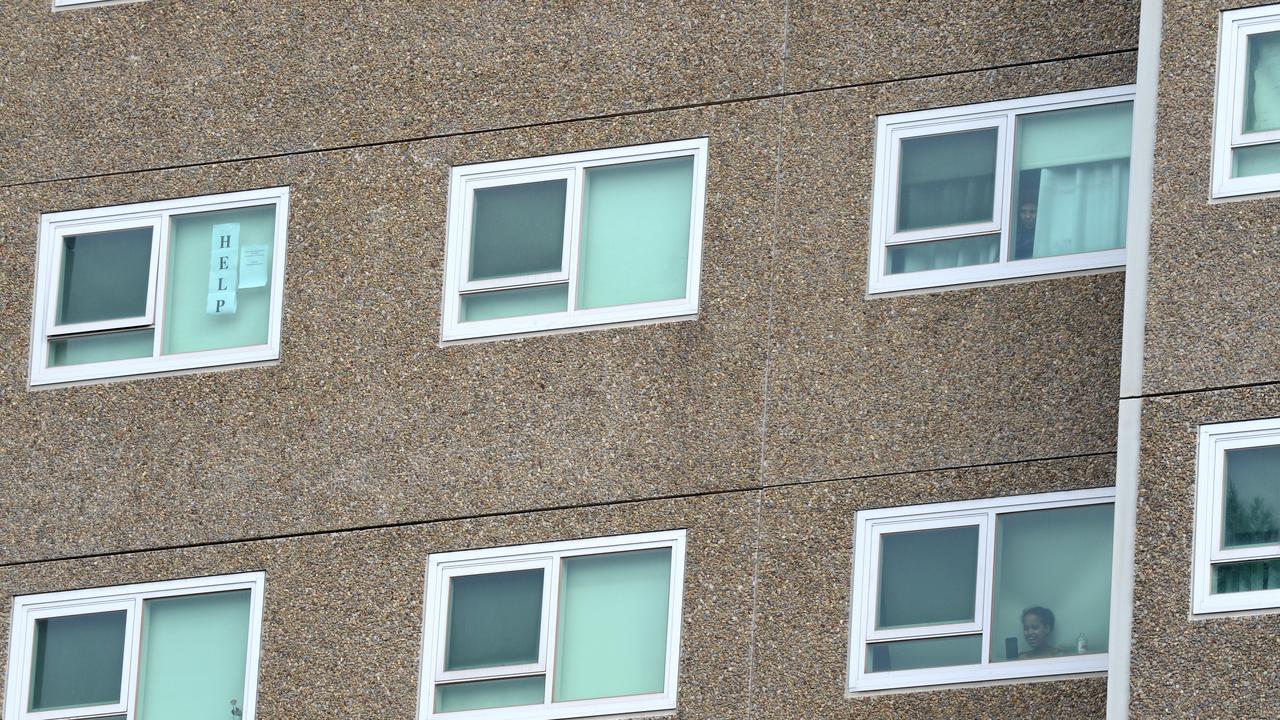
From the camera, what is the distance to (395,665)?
17.3m

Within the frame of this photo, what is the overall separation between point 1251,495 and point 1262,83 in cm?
245

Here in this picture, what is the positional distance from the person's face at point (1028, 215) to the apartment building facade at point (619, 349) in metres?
0.02

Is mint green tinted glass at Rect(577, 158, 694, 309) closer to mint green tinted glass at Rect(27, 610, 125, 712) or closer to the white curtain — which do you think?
the white curtain

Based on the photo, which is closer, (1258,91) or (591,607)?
(1258,91)

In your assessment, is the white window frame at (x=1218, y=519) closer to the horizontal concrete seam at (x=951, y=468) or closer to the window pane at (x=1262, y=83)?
the horizontal concrete seam at (x=951, y=468)

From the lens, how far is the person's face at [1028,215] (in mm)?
17219

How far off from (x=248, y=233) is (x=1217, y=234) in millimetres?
6969

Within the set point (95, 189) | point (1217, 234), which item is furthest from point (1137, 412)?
point (95, 189)

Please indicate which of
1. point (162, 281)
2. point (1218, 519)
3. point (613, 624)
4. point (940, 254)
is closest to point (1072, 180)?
point (940, 254)

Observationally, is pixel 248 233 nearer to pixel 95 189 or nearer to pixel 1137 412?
pixel 95 189

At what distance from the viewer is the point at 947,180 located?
17.5m

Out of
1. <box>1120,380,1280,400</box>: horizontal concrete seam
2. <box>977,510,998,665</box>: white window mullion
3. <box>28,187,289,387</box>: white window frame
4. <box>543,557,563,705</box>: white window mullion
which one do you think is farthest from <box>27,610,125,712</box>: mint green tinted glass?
<box>1120,380,1280,400</box>: horizontal concrete seam

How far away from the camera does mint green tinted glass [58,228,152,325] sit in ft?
62.2

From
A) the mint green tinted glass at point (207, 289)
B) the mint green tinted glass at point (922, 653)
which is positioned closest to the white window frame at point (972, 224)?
the mint green tinted glass at point (922, 653)
